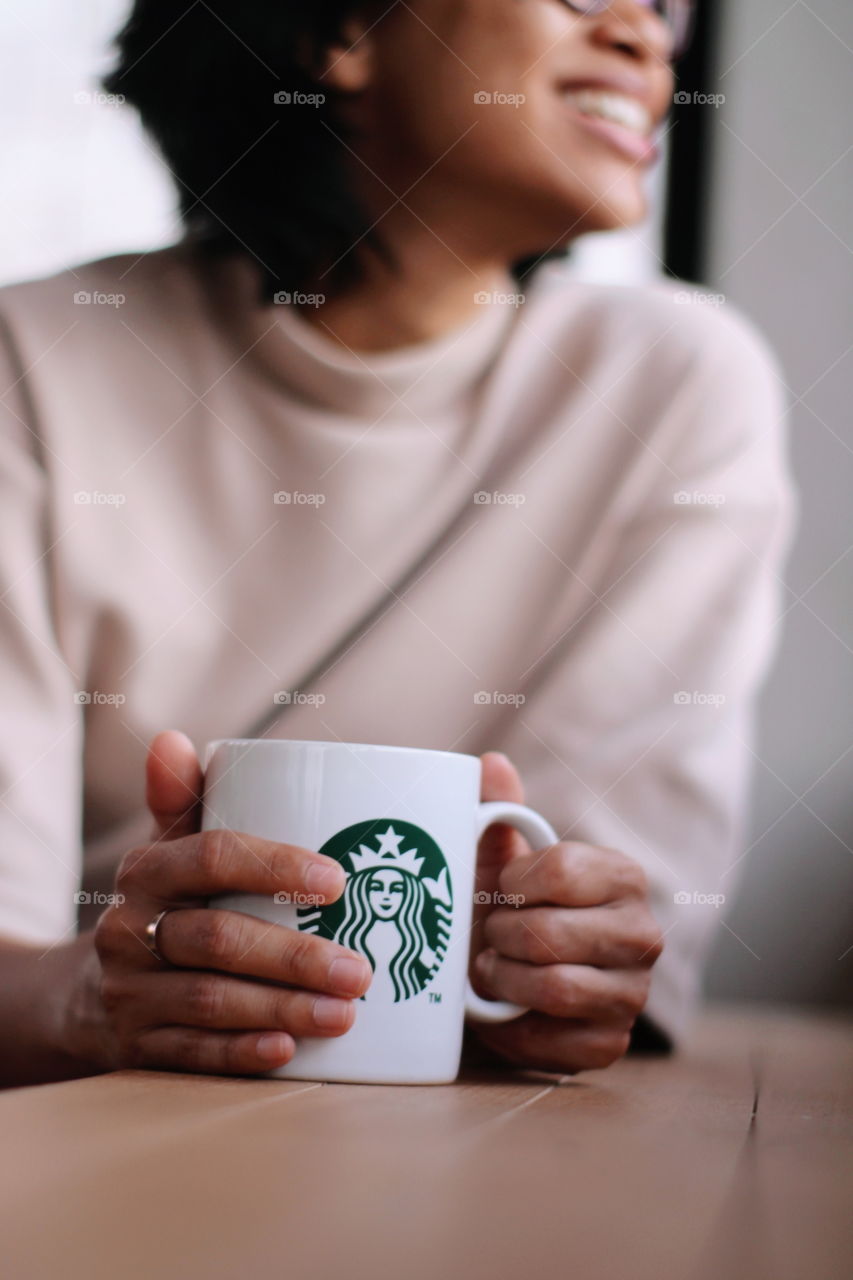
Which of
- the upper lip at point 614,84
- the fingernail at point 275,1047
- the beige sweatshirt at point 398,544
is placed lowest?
the fingernail at point 275,1047

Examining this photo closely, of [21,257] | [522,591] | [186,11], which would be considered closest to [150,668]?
[522,591]

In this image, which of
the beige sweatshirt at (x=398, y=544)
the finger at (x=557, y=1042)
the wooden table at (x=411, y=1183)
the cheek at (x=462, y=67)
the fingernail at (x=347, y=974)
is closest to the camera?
the wooden table at (x=411, y=1183)

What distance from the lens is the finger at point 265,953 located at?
387 millimetres

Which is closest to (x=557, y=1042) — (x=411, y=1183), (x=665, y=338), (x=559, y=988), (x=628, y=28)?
(x=559, y=988)

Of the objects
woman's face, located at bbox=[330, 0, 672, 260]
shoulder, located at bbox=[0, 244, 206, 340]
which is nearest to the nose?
woman's face, located at bbox=[330, 0, 672, 260]

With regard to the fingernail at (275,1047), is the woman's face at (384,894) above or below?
above

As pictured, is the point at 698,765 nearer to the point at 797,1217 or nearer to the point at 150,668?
the point at 150,668

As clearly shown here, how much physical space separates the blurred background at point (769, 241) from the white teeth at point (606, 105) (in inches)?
5.1

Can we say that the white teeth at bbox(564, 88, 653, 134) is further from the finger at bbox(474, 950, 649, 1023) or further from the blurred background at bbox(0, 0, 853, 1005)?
the finger at bbox(474, 950, 649, 1023)

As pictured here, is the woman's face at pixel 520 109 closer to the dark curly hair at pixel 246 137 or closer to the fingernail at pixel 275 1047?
the dark curly hair at pixel 246 137

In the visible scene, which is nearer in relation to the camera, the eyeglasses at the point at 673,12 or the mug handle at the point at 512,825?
the mug handle at the point at 512,825

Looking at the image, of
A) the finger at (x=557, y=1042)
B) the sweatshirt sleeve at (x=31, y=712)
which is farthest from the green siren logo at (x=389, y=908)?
the sweatshirt sleeve at (x=31, y=712)

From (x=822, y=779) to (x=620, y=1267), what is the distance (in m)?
0.75

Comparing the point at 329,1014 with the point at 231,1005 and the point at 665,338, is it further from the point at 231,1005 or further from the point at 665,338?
the point at 665,338
